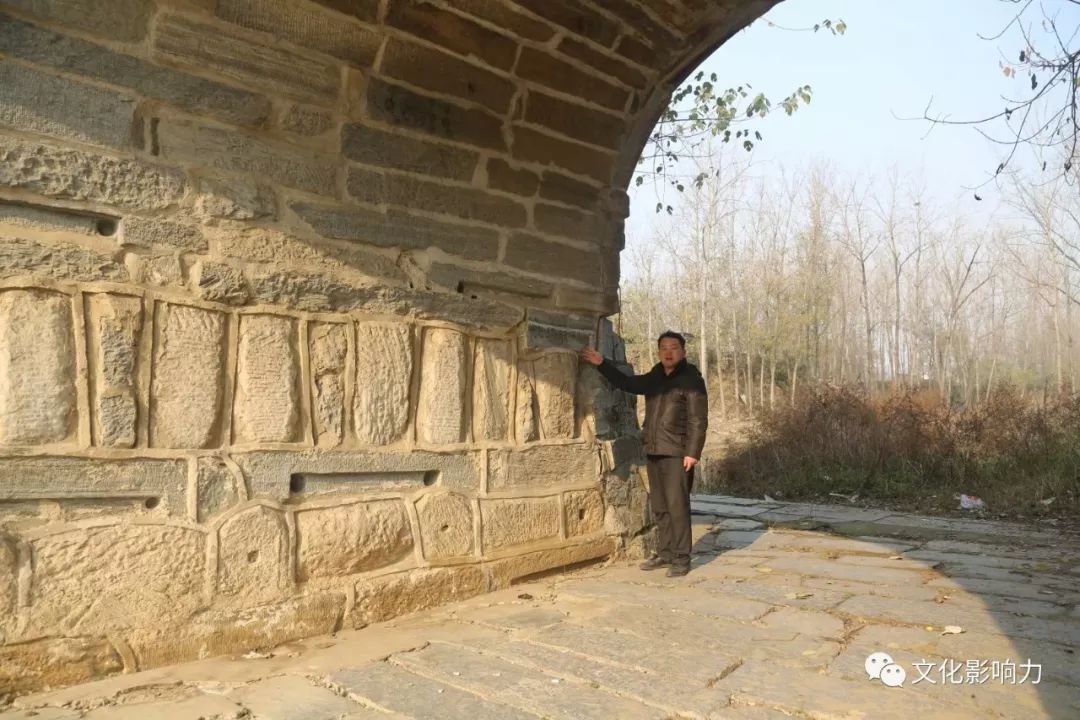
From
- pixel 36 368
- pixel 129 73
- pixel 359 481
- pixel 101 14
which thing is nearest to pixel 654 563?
pixel 359 481

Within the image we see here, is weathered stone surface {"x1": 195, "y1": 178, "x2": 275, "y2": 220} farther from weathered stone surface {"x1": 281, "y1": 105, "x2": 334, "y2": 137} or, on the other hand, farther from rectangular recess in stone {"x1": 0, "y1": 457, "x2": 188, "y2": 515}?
rectangular recess in stone {"x1": 0, "y1": 457, "x2": 188, "y2": 515}

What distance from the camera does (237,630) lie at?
9.95ft

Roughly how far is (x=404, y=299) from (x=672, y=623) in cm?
184

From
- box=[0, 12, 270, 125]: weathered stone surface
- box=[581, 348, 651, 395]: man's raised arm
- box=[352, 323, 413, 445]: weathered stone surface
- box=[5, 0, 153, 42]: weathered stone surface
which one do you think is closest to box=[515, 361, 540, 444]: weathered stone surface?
box=[581, 348, 651, 395]: man's raised arm

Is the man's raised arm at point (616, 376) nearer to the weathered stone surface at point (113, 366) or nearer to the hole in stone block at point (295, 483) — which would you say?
the hole in stone block at point (295, 483)

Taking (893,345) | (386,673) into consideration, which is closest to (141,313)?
(386,673)

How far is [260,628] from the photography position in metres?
3.09

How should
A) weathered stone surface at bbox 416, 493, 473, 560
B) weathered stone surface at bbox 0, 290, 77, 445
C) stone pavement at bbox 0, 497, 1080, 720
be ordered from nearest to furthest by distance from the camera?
stone pavement at bbox 0, 497, 1080, 720, weathered stone surface at bbox 0, 290, 77, 445, weathered stone surface at bbox 416, 493, 473, 560

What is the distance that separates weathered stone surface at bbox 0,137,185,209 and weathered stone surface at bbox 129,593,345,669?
150 centimetres

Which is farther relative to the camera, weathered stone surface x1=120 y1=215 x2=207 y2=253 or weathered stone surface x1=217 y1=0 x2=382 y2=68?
weathered stone surface x1=217 y1=0 x2=382 y2=68

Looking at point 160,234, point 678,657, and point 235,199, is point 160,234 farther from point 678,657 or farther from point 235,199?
point 678,657

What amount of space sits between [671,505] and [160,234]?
3071 mm

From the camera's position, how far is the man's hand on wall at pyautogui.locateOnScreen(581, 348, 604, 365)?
459cm

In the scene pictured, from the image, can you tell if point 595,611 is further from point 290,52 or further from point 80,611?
point 290,52
